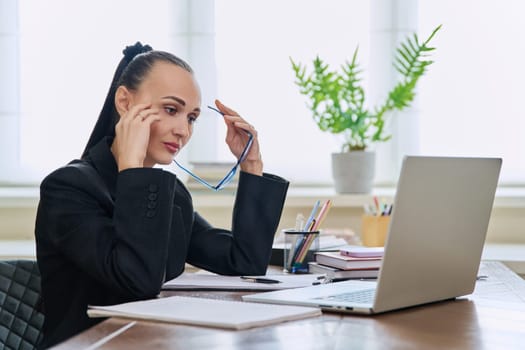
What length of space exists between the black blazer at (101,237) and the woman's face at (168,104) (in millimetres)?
98

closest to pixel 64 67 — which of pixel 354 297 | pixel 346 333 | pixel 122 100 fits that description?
pixel 122 100

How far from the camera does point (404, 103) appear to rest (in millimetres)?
3057

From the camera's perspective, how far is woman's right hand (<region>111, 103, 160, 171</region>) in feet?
5.02

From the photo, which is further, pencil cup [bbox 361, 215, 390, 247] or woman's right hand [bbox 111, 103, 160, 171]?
pencil cup [bbox 361, 215, 390, 247]

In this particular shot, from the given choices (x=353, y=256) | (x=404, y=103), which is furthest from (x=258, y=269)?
(x=404, y=103)

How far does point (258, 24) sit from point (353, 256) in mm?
1846

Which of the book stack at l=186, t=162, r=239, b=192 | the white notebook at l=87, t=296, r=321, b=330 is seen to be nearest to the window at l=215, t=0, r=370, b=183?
the book stack at l=186, t=162, r=239, b=192

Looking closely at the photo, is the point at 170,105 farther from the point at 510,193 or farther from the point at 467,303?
the point at 510,193

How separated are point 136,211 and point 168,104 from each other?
0.32 m

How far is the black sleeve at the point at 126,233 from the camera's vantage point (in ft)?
4.75

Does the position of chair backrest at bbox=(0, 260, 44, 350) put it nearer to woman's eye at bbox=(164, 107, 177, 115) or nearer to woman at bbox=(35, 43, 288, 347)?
woman at bbox=(35, 43, 288, 347)

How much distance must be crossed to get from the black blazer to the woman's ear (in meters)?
0.07

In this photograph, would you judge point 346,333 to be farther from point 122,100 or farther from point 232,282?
point 122,100

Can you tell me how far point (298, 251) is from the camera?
1919 mm
